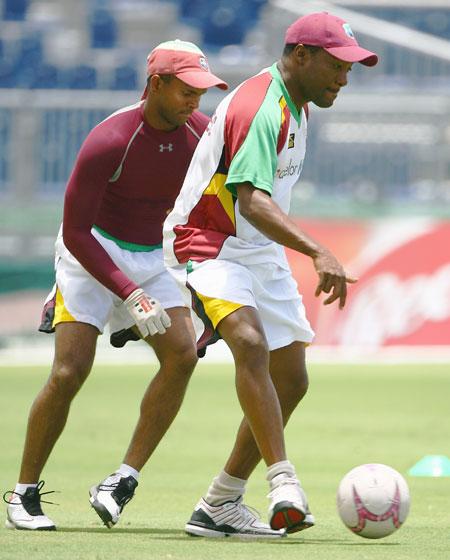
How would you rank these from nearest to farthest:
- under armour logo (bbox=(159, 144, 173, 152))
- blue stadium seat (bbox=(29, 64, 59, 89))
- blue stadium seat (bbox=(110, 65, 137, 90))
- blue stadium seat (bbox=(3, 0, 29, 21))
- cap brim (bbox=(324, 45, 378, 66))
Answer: cap brim (bbox=(324, 45, 378, 66)), under armour logo (bbox=(159, 144, 173, 152)), blue stadium seat (bbox=(110, 65, 137, 90)), blue stadium seat (bbox=(29, 64, 59, 89)), blue stadium seat (bbox=(3, 0, 29, 21))

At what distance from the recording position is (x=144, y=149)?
723cm

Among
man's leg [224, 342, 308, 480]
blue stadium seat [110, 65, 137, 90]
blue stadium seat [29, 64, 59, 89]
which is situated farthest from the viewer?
blue stadium seat [29, 64, 59, 89]

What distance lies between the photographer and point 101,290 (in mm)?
7332

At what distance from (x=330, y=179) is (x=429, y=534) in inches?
651

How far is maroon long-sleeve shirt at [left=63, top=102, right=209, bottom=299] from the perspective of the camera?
707cm

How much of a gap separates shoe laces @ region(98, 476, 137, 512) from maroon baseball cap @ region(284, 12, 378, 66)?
2284 millimetres

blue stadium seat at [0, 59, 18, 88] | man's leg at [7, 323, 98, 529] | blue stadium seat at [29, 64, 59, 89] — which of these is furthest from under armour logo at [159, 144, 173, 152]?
blue stadium seat at [0, 59, 18, 88]

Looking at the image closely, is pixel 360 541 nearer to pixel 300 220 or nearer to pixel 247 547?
pixel 247 547

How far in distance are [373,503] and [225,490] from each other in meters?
0.97

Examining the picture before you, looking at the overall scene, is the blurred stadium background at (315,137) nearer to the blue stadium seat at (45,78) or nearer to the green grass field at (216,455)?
the blue stadium seat at (45,78)

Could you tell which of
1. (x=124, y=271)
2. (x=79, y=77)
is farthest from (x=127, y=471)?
(x=79, y=77)

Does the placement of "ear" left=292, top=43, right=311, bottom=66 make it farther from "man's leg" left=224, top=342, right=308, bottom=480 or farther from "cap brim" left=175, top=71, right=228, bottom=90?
"man's leg" left=224, top=342, right=308, bottom=480

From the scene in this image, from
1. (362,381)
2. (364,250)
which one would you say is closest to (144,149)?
(362,381)

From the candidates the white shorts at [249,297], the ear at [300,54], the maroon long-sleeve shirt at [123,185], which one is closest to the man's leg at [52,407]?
the maroon long-sleeve shirt at [123,185]
